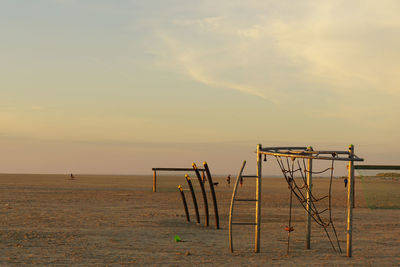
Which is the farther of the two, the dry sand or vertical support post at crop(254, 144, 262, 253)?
vertical support post at crop(254, 144, 262, 253)

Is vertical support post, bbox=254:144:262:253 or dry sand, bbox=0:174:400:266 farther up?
vertical support post, bbox=254:144:262:253

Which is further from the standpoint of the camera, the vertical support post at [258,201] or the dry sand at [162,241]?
the vertical support post at [258,201]

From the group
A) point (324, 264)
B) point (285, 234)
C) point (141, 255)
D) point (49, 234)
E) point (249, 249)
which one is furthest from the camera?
point (285, 234)

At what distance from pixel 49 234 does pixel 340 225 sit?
1142cm

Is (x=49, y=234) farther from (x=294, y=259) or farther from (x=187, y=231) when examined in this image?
(x=294, y=259)

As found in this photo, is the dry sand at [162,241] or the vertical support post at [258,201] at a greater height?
the vertical support post at [258,201]

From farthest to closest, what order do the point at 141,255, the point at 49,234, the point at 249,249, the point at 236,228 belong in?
the point at 236,228 → the point at 49,234 → the point at 249,249 → the point at 141,255

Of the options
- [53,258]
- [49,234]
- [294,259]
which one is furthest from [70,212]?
[294,259]

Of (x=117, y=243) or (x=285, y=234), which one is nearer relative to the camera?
(x=117, y=243)

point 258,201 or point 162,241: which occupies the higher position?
point 258,201

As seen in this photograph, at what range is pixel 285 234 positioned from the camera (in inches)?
673

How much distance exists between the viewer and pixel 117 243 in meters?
14.4

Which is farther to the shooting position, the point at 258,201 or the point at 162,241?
the point at 162,241

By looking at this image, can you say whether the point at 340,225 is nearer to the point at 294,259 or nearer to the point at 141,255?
the point at 294,259
